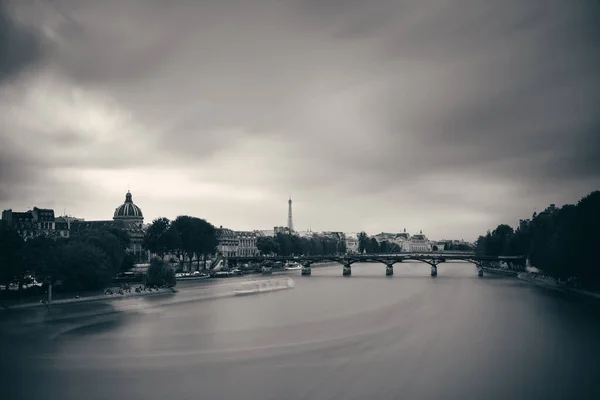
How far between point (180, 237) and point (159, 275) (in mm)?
31409

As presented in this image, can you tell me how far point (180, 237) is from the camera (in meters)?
102

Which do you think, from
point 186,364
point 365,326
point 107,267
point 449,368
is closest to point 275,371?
point 186,364

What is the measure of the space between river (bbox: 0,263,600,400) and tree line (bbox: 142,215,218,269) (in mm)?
39042

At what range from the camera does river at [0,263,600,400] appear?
27.4m

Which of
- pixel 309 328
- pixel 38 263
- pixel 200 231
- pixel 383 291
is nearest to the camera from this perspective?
pixel 309 328

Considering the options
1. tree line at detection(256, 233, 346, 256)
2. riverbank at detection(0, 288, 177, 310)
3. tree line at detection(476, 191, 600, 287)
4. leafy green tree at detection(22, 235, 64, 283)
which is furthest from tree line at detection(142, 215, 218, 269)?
tree line at detection(476, 191, 600, 287)

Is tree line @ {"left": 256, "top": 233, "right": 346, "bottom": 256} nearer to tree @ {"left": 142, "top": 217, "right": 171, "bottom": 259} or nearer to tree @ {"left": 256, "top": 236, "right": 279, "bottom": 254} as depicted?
tree @ {"left": 256, "top": 236, "right": 279, "bottom": 254}

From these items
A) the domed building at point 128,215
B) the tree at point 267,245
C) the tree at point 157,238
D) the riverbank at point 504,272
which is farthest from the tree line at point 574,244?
the domed building at point 128,215

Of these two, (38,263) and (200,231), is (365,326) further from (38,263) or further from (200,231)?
(200,231)

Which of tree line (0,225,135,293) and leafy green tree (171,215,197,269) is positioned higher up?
leafy green tree (171,215,197,269)

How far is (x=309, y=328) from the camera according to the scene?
44.8m

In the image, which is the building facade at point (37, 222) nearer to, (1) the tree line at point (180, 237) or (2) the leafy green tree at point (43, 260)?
(1) the tree line at point (180, 237)

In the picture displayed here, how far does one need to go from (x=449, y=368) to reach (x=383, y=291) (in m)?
45.8

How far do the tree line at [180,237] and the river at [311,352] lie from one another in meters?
39.0
